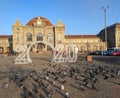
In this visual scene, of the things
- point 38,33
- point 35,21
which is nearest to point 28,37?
point 38,33

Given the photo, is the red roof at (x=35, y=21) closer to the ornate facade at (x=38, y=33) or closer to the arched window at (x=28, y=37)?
the ornate facade at (x=38, y=33)

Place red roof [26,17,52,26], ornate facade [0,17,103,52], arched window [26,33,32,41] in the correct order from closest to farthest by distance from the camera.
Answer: ornate facade [0,17,103,52], arched window [26,33,32,41], red roof [26,17,52,26]

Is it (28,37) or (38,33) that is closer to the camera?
(38,33)

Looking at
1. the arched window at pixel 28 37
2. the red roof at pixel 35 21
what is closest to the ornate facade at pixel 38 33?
the arched window at pixel 28 37

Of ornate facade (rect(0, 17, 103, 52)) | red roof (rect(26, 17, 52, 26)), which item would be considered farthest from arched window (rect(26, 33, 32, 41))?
red roof (rect(26, 17, 52, 26))

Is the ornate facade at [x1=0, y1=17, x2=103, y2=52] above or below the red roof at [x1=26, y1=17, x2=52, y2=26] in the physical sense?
below

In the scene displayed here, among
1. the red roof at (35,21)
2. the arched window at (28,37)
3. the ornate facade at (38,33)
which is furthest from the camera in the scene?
the red roof at (35,21)

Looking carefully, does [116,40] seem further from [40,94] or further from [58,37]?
[40,94]

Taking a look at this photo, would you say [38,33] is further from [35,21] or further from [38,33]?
[35,21]

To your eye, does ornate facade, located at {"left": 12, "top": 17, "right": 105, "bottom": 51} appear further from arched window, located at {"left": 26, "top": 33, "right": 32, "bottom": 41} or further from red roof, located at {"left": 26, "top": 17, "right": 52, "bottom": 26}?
red roof, located at {"left": 26, "top": 17, "right": 52, "bottom": 26}

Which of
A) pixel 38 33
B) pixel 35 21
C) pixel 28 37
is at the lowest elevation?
pixel 28 37

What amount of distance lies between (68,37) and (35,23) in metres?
24.5

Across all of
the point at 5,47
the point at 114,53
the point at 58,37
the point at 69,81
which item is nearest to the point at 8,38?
the point at 5,47

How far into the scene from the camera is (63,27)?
9562 centimetres
